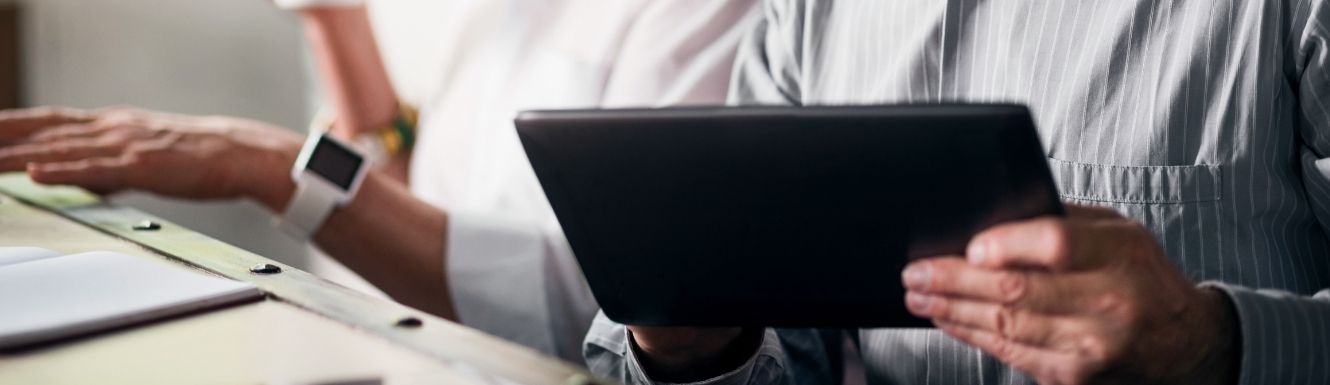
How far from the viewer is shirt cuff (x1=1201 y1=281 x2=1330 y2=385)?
61 centimetres

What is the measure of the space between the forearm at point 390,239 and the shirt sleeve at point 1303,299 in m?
0.71

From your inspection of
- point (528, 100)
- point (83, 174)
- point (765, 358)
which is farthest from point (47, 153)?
point (765, 358)

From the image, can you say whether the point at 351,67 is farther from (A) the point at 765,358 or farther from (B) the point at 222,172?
(A) the point at 765,358

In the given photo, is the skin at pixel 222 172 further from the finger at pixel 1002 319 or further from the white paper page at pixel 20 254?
the finger at pixel 1002 319

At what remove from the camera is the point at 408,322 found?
22.1 inches

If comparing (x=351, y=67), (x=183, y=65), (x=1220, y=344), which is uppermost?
(x=183, y=65)

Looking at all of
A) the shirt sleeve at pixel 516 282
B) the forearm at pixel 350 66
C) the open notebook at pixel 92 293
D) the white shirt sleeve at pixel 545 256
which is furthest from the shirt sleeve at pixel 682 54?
the open notebook at pixel 92 293

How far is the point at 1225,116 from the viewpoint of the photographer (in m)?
0.72

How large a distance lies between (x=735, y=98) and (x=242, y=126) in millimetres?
445

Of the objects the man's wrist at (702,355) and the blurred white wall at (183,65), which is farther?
the blurred white wall at (183,65)

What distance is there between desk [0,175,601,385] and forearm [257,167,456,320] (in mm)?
436

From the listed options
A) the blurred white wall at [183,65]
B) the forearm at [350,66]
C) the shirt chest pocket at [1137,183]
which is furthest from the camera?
the blurred white wall at [183,65]

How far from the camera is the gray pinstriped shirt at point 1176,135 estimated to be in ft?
2.29

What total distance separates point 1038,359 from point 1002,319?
29 millimetres
